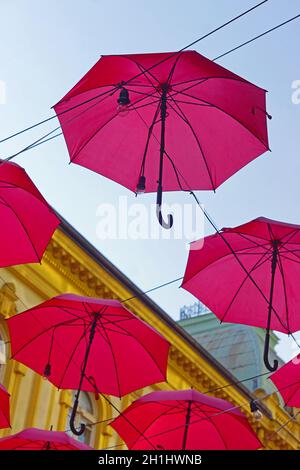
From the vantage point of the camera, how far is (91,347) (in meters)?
12.0

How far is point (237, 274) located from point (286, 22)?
4077 mm

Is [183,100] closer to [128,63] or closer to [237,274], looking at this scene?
[128,63]

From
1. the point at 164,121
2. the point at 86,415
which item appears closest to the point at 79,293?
the point at 86,415

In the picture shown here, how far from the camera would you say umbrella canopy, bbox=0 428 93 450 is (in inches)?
452

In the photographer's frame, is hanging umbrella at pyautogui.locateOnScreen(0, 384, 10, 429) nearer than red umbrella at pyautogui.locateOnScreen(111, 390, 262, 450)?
Yes

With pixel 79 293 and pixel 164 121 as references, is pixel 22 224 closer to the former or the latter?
pixel 164 121

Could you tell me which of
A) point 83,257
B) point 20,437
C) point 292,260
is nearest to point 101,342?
point 20,437

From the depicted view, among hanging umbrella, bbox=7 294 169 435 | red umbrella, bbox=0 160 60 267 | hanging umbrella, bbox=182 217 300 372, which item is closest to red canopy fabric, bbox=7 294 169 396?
hanging umbrella, bbox=7 294 169 435

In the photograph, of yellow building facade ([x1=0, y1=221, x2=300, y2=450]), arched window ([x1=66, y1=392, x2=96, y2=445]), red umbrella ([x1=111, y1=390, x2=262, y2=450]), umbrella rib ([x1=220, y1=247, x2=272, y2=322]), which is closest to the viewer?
umbrella rib ([x1=220, y1=247, x2=272, y2=322])

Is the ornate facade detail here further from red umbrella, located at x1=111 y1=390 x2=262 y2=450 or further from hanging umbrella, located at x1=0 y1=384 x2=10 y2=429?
hanging umbrella, located at x1=0 y1=384 x2=10 y2=429

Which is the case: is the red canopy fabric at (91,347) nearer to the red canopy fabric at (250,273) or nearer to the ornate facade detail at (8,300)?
the red canopy fabric at (250,273)

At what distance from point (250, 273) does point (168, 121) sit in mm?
2885

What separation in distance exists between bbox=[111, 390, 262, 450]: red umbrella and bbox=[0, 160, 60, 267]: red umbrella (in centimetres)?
404

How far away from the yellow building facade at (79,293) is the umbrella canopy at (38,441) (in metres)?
2.24
